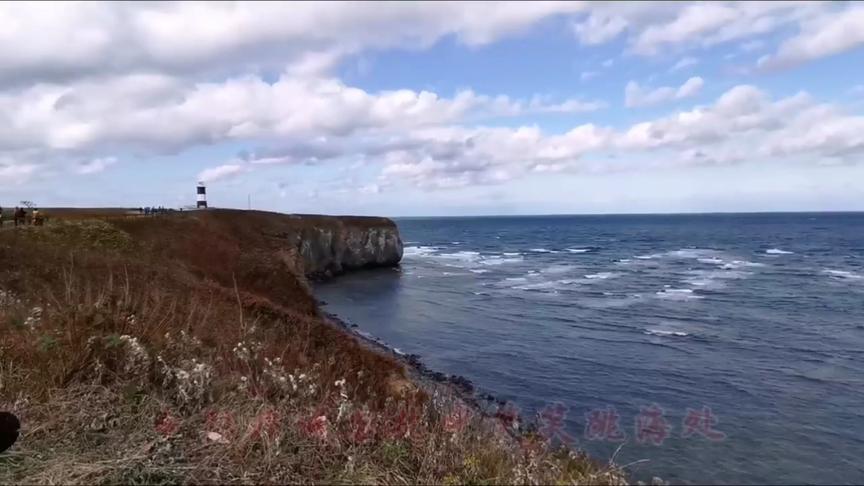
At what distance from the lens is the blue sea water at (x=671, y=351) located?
46.1ft

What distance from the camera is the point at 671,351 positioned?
25.1 meters

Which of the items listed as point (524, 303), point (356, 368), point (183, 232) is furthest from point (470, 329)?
point (183, 232)

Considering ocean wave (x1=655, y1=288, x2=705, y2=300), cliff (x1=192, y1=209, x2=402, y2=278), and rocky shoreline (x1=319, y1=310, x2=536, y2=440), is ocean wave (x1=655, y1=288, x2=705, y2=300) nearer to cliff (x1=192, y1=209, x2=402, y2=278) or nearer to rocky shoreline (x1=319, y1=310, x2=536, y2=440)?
rocky shoreline (x1=319, y1=310, x2=536, y2=440)

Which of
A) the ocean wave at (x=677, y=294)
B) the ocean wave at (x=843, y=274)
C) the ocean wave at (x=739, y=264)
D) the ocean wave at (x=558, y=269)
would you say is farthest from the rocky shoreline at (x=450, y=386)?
the ocean wave at (x=739, y=264)

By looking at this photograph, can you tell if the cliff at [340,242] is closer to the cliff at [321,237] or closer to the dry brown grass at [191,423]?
the cliff at [321,237]

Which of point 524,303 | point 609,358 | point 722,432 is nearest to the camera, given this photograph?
point 722,432

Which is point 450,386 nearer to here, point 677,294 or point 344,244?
point 677,294

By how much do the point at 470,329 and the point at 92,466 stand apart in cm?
2646

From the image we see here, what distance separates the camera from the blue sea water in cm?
1405

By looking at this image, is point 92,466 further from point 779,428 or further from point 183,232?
point 183,232

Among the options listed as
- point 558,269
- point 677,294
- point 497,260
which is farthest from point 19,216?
point 497,260

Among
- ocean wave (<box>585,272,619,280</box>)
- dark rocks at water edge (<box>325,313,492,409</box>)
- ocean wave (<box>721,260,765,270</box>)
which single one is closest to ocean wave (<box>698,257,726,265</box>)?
ocean wave (<box>721,260,765,270</box>)

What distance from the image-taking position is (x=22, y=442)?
5.95 m

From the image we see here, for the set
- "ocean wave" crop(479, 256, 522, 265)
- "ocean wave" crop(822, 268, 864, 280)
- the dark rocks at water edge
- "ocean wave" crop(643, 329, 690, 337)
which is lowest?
the dark rocks at water edge
